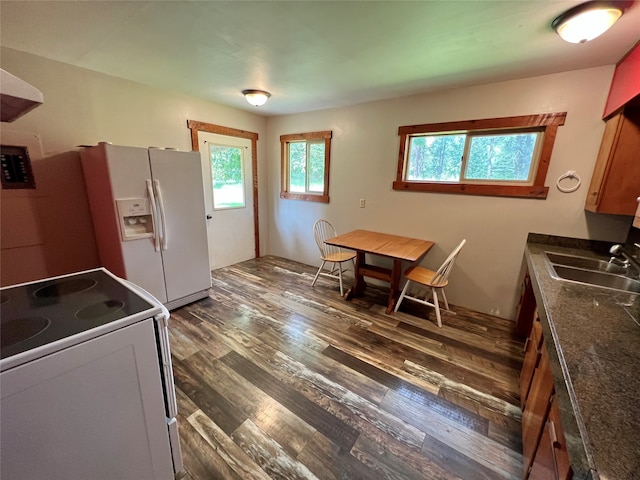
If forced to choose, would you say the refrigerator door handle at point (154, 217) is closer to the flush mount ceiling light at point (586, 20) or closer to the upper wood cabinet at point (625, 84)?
the flush mount ceiling light at point (586, 20)

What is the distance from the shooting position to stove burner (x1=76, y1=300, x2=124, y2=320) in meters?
1.01

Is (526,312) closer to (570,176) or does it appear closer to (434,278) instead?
(434,278)

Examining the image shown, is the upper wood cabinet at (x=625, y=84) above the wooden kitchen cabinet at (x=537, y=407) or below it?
above

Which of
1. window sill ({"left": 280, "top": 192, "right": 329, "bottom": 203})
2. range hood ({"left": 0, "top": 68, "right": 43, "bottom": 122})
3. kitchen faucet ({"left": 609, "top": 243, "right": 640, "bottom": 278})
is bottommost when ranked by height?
kitchen faucet ({"left": 609, "top": 243, "right": 640, "bottom": 278})

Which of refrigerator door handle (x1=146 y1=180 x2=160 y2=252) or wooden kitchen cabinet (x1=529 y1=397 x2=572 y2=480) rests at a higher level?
refrigerator door handle (x1=146 y1=180 x2=160 y2=252)

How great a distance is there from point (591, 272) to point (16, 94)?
3369mm

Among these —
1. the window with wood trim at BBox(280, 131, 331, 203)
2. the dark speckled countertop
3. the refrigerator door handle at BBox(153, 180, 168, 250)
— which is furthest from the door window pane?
the dark speckled countertop

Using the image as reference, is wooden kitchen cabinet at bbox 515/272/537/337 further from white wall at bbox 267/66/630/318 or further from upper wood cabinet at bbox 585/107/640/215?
upper wood cabinet at bbox 585/107/640/215

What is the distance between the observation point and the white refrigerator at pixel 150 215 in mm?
2207

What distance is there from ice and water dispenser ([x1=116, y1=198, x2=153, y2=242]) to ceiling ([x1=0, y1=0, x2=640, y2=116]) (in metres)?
1.20

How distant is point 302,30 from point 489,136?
2140mm

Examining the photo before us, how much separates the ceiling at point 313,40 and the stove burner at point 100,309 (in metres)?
1.64

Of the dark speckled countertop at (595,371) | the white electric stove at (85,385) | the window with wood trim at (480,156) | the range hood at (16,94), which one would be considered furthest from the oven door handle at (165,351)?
the window with wood trim at (480,156)

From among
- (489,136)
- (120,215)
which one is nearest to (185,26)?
(120,215)
